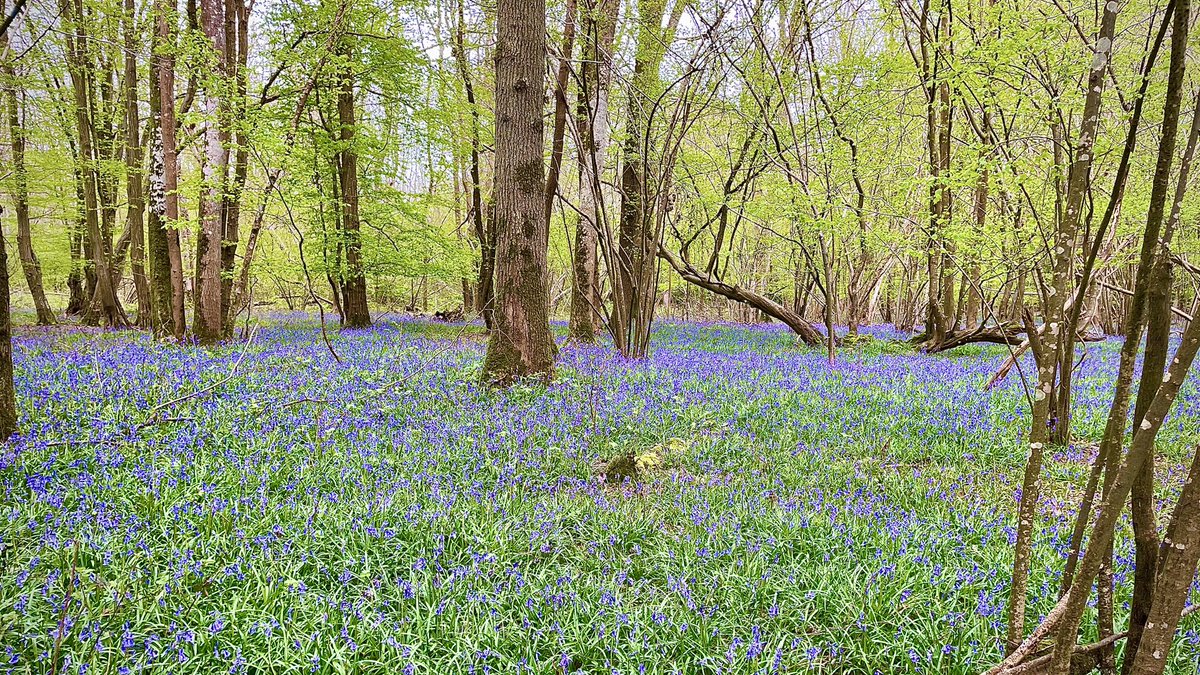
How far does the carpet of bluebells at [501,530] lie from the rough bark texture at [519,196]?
89 centimetres

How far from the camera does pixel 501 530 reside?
3447 millimetres

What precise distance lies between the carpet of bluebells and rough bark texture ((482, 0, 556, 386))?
2.92ft

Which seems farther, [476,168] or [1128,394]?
[476,168]

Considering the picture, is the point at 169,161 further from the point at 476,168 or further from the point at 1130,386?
the point at 1130,386

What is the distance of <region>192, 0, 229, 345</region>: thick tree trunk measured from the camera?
29.4ft

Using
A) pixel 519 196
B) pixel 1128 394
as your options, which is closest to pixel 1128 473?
pixel 1128 394

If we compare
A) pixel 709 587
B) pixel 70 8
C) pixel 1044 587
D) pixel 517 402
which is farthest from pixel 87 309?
pixel 1044 587

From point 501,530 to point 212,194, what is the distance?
856cm

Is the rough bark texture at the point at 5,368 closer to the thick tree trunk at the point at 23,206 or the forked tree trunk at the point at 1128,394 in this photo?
the forked tree trunk at the point at 1128,394

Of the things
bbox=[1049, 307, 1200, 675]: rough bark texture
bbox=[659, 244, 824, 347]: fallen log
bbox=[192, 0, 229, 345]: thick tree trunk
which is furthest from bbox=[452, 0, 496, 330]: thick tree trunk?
bbox=[1049, 307, 1200, 675]: rough bark texture

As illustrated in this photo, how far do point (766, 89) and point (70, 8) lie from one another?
1426 cm

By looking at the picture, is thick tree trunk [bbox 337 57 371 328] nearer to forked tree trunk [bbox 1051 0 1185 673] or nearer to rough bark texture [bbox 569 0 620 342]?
rough bark texture [bbox 569 0 620 342]

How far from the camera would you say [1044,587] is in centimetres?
282

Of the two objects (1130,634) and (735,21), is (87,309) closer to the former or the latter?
(735,21)
